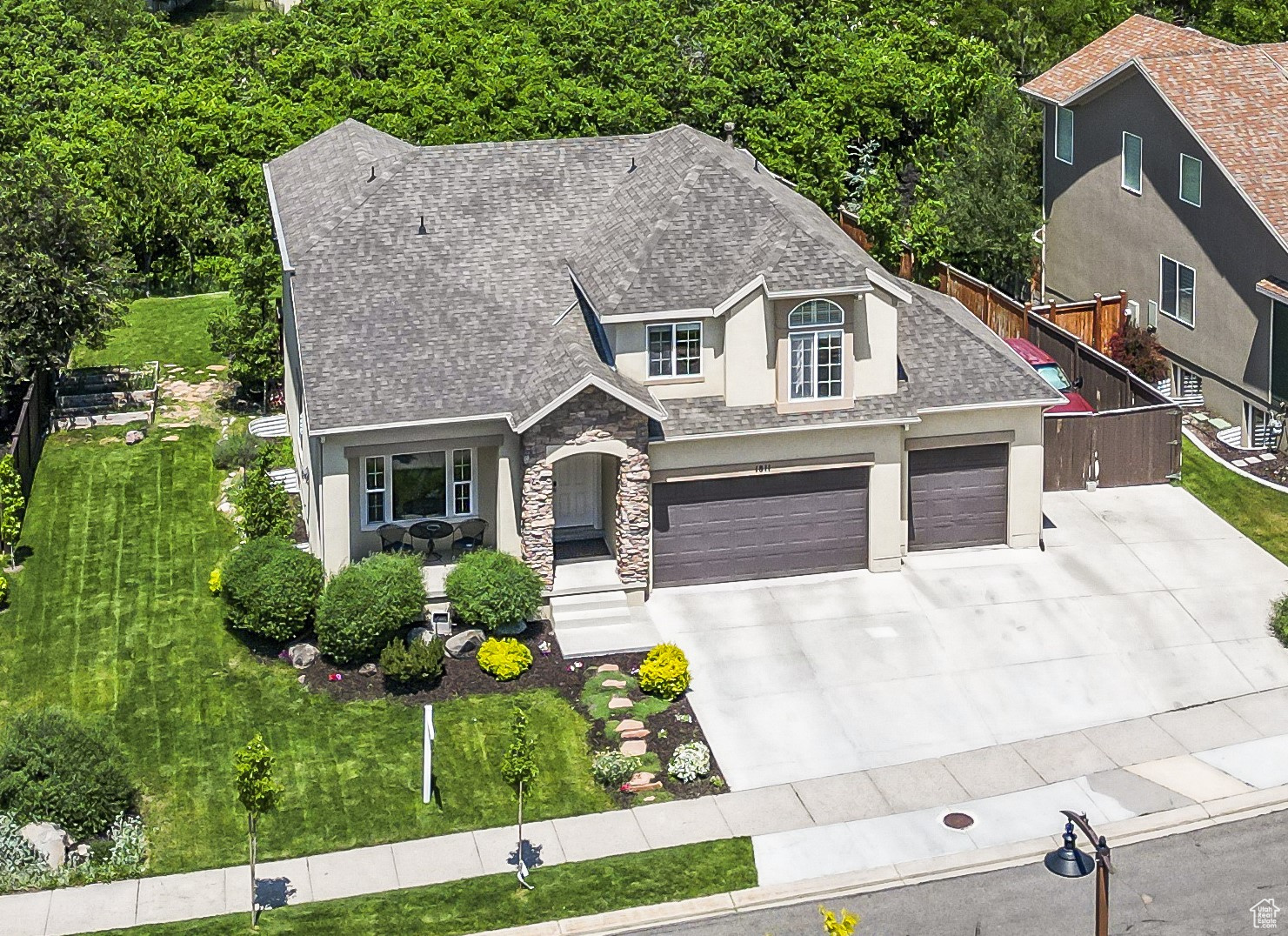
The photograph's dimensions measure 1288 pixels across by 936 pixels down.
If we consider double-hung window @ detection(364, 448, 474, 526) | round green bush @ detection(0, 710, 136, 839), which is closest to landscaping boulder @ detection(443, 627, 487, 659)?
double-hung window @ detection(364, 448, 474, 526)

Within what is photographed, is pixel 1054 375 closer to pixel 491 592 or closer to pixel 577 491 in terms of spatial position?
pixel 577 491

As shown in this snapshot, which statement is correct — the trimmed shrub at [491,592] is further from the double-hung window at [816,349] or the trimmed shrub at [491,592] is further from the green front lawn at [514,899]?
the green front lawn at [514,899]

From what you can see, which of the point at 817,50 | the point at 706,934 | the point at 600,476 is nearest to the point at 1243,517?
the point at 600,476

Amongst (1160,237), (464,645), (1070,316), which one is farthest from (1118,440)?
(464,645)

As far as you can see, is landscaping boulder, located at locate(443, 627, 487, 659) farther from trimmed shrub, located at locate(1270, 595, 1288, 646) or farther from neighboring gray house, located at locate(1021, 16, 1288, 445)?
neighboring gray house, located at locate(1021, 16, 1288, 445)

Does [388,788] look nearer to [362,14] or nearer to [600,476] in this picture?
[600,476]
